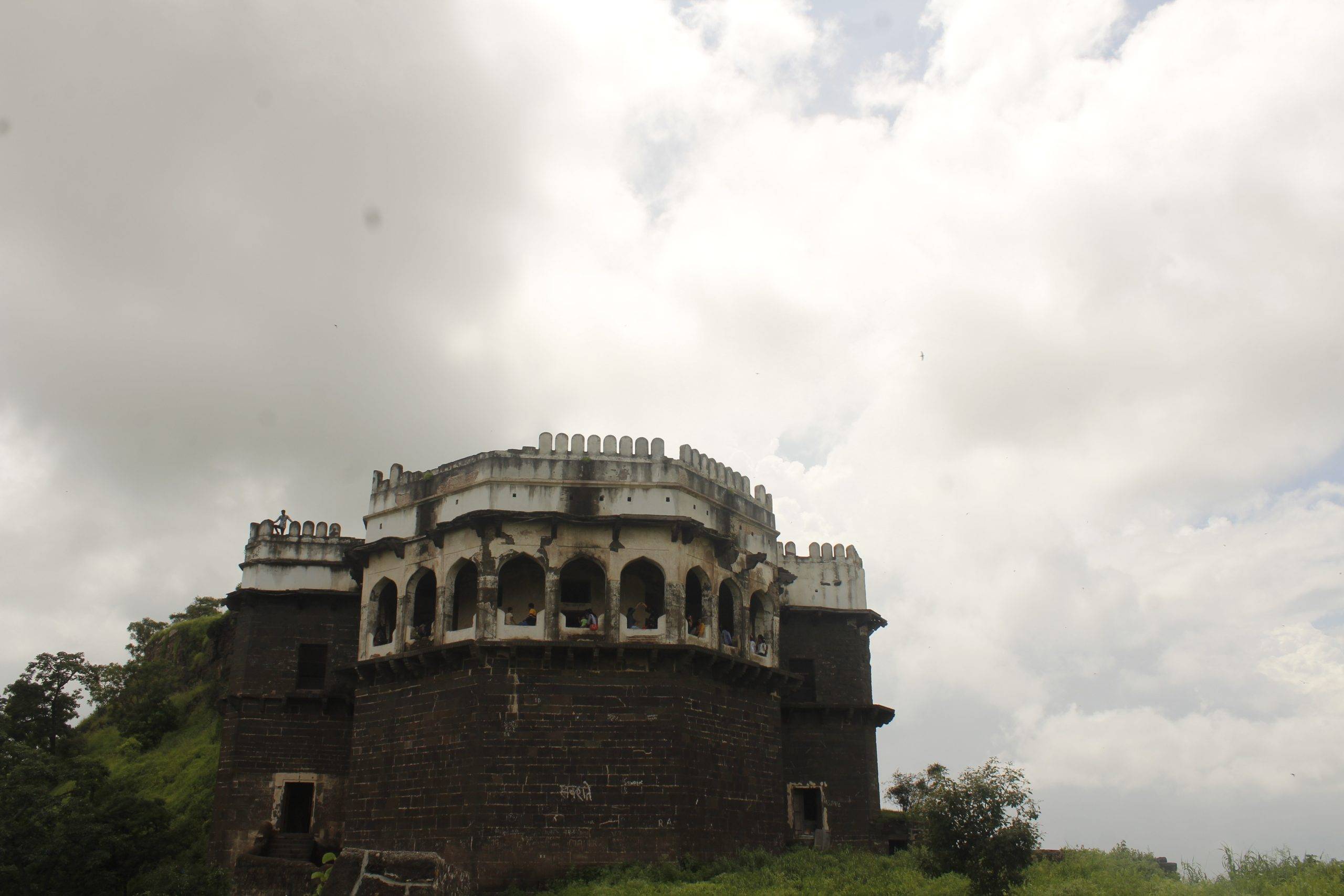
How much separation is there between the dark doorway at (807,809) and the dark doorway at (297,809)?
1149 centimetres

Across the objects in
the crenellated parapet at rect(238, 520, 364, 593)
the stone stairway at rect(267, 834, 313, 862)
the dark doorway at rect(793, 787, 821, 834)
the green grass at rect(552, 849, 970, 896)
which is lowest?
the green grass at rect(552, 849, 970, 896)

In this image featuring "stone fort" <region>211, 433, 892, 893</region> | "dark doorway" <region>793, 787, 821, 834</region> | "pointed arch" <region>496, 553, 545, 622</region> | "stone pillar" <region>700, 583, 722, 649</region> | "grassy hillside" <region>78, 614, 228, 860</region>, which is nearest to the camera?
"stone fort" <region>211, 433, 892, 893</region>

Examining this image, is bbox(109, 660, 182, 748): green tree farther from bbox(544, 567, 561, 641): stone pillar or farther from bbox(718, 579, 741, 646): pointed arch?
bbox(718, 579, 741, 646): pointed arch

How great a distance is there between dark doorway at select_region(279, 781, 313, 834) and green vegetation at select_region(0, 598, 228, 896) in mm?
1794

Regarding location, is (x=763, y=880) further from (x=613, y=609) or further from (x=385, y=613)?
(x=385, y=613)

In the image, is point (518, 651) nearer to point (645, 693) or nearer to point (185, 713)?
point (645, 693)

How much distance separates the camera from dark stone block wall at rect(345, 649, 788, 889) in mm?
19703

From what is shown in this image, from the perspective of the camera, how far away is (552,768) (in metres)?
20.1

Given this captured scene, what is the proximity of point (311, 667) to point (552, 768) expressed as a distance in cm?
892

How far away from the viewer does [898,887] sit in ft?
61.8

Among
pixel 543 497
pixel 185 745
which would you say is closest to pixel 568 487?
pixel 543 497

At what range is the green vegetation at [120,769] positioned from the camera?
940 inches

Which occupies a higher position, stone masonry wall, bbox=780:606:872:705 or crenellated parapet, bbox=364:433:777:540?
crenellated parapet, bbox=364:433:777:540

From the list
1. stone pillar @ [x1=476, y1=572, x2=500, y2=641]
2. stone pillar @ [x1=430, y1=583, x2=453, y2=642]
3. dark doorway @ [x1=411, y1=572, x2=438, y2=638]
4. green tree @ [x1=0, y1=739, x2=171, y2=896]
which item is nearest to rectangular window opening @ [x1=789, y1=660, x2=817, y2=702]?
stone pillar @ [x1=476, y1=572, x2=500, y2=641]
